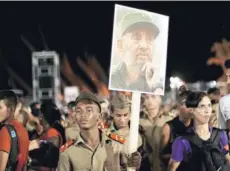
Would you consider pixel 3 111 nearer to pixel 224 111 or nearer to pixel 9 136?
pixel 9 136

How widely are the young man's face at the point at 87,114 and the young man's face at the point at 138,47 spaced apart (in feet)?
2.71

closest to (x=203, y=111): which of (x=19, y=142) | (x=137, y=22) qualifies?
(x=137, y=22)

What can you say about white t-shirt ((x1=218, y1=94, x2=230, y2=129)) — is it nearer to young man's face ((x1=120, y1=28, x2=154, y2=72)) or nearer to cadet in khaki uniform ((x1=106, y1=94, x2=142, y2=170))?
young man's face ((x1=120, y1=28, x2=154, y2=72))

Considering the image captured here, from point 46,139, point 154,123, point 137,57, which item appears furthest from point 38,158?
point 137,57

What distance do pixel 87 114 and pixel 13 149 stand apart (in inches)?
40.2

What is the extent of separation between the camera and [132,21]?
222 inches

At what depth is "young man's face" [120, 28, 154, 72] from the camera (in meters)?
5.57

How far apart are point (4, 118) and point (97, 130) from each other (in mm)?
1155

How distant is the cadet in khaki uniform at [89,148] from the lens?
15.9ft

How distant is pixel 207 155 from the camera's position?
5.25 m

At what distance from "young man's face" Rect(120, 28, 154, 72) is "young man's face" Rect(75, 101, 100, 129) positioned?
0.83m

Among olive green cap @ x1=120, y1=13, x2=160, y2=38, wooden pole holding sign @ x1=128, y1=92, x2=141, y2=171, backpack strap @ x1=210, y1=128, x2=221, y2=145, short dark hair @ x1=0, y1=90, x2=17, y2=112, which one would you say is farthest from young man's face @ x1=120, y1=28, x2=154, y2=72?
short dark hair @ x1=0, y1=90, x2=17, y2=112

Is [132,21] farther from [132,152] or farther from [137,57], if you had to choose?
[132,152]

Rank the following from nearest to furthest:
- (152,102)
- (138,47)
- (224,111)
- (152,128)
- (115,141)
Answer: (115,141), (138,47), (224,111), (152,128), (152,102)
